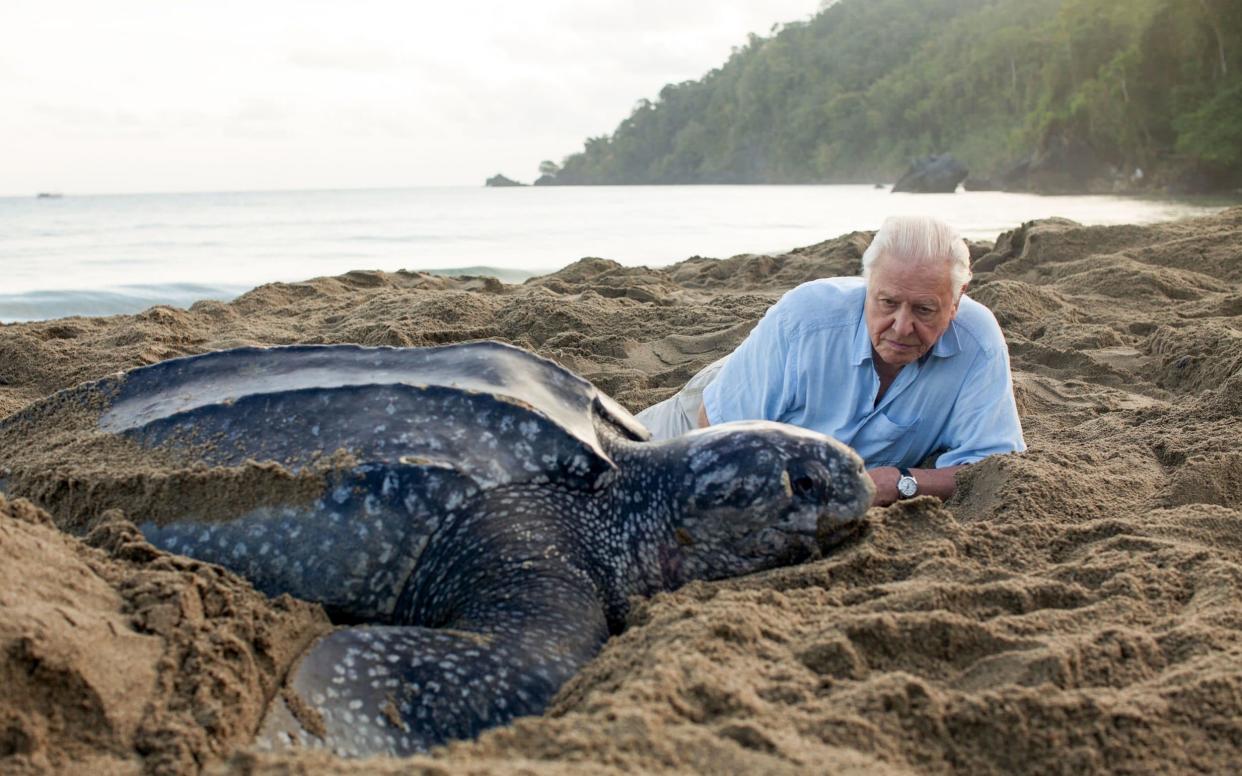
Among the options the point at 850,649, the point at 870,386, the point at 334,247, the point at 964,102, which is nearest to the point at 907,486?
the point at 870,386

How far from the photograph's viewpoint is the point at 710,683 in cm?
125

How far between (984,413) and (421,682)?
1700 millimetres

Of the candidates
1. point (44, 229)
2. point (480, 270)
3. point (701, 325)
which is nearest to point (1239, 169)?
point (480, 270)

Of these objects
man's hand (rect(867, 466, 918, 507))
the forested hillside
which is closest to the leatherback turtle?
man's hand (rect(867, 466, 918, 507))

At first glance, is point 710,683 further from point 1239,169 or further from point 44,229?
point 1239,169

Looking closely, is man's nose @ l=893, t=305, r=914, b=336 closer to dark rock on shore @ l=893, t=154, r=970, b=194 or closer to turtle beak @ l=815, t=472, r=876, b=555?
turtle beak @ l=815, t=472, r=876, b=555

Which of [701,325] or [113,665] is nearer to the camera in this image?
[113,665]

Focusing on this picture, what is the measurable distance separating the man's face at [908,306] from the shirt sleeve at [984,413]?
7.5 inches

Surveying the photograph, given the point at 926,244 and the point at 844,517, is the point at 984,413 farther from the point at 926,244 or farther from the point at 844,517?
the point at 844,517

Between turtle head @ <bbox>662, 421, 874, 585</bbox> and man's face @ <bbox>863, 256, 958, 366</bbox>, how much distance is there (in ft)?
1.83

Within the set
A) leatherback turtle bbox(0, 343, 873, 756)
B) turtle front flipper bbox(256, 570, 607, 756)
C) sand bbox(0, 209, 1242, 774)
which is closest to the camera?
sand bbox(0, 209, 1242, 774)

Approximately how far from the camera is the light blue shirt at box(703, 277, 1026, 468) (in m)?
2.54

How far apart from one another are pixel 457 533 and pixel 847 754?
2.96 feet

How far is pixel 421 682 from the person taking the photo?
58.8 inches
